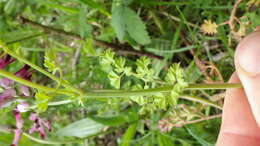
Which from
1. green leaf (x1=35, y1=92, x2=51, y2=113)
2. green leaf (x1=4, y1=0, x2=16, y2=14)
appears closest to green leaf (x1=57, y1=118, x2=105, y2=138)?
green leaf (x1=4, y1=0, x2=16, y2=14)

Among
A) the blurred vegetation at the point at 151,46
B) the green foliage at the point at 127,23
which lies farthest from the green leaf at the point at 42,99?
the green foliage at the point at 127,23

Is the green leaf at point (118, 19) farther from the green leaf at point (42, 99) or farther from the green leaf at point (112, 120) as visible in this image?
the green leaf at point (42, 99)

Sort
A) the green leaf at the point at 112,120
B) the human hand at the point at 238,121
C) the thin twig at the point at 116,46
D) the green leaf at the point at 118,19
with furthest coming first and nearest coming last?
1. the green leaf at the point at 112,120
2. the thin twig at the point at 116,46
3. the green leaf at the point at 118,19
4. the human hand at the point at 238,121

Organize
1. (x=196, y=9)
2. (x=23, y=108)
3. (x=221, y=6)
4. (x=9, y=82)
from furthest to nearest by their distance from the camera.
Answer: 1. (x=196, y=9)
2. (x=221, y=6)
3. (x=9, y=82)
4. (x=23, y=108)

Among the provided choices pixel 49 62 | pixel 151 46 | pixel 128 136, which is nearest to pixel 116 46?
pixel 151 46

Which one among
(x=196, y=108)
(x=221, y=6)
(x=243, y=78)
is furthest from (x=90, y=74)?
(x=243, y=78)

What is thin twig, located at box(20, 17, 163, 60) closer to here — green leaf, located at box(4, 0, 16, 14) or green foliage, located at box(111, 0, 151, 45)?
green leaf, located at box(4, 0, 16, 14)

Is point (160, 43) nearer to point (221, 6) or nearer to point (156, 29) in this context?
point (156, 29)
